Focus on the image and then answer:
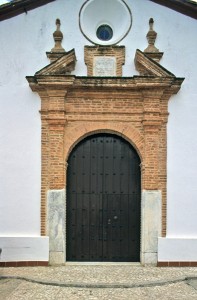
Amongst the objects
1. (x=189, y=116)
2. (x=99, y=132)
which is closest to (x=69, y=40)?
Answer: (x=99, y=132)

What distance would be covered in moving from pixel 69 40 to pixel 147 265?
508 cm

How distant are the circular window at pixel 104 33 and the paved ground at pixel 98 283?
196 inches

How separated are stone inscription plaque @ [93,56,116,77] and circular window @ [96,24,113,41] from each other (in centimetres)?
54

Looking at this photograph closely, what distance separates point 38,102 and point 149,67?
2458 mm

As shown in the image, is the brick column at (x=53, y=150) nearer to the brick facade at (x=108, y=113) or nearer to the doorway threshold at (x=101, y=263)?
the brick facade at (x=108, y=113)

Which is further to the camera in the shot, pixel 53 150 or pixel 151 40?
pixel 151 40

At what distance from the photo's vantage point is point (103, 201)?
8883mm

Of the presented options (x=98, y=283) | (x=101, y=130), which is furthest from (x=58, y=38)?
(x=98, y=283)

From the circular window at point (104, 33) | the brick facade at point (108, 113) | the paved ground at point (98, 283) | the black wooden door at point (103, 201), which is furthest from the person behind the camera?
the circular window at point (104, 33)

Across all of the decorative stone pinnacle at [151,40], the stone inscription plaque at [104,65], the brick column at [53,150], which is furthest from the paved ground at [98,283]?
the decorative stone pinnacle at [151,40]

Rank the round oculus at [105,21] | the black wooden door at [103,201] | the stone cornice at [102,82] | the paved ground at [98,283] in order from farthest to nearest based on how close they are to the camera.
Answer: the round oculus at [105,21] < the black wooden door at [103,201] < the stone cornice at [102,82] < the paved ground at [98,283]

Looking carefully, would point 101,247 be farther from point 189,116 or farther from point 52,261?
point 189,116

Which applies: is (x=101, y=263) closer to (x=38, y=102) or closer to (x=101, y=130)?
(x=101, y=130)

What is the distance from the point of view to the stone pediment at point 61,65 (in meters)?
A: 8.42
